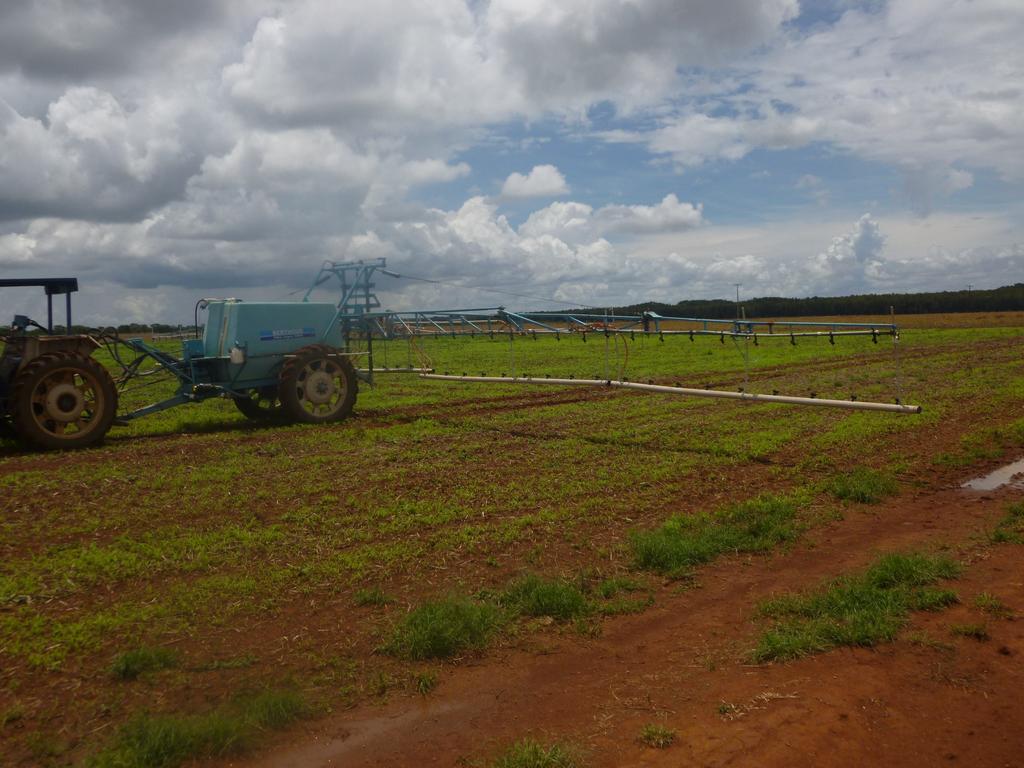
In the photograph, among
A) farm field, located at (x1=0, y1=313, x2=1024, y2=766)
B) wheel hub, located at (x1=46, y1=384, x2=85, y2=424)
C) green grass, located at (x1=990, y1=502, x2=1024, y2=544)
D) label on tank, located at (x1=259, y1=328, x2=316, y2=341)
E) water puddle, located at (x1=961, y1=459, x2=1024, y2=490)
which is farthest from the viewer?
label on tank, located at (x1=259, y1=328, x2=316, y2=341)

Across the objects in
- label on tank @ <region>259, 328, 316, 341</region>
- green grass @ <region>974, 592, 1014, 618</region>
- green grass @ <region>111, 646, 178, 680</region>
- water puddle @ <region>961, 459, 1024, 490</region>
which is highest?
label on tank @ <region>259, 328, 316, 341</region>

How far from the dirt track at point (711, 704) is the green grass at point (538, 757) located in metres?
0.12

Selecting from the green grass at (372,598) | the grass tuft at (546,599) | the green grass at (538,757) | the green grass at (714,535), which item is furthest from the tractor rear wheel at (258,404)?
the green grass at (538,757)

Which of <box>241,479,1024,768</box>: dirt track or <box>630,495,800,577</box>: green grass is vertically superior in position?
<box>630,495,800,577</box>: green grass

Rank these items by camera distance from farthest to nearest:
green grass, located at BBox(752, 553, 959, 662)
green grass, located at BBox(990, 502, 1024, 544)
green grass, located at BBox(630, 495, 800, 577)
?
green grass, located at BBox(990, 502, 1024, 544)
green grass, located at BBox(630, 495, 800, 577)
green grass, located at BBox(752, 553, 959, 662)

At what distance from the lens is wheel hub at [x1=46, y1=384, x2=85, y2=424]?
509 inches

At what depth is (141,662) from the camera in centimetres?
533

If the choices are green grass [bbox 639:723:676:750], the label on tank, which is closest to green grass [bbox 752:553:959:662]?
green grass [bbox 639:723:676:750]

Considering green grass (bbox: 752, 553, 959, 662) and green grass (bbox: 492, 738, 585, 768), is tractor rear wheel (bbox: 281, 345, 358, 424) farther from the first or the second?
green grass (bbox: 492, 738, 585, 768)

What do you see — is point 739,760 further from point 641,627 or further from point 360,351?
point 360,351

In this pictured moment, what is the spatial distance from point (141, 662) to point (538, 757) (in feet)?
9.04

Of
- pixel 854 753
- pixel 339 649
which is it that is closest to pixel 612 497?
pixel 339 649

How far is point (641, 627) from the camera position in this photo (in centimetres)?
618

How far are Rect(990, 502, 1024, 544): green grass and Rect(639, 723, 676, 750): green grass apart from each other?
5.05m
